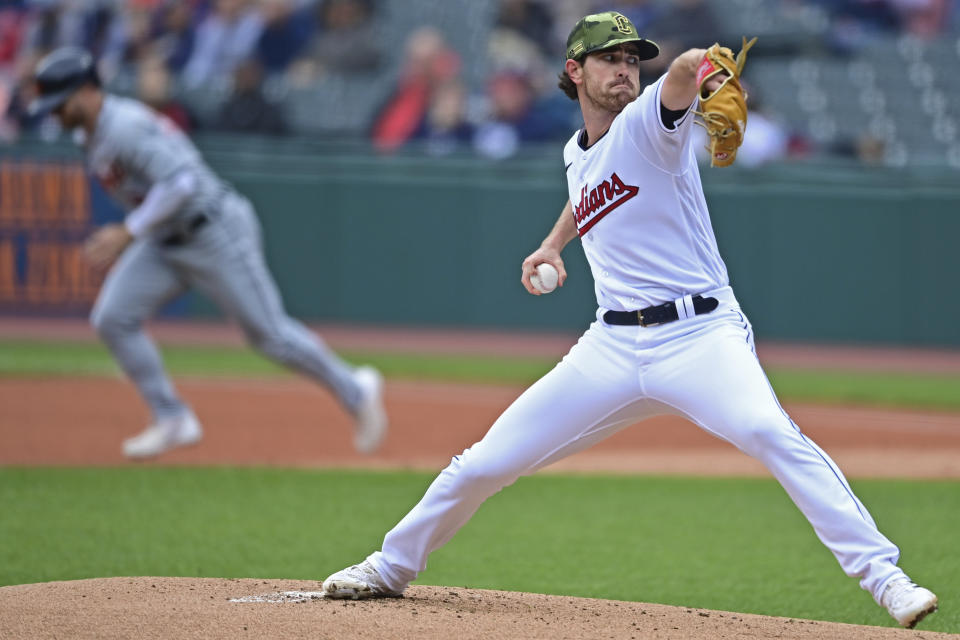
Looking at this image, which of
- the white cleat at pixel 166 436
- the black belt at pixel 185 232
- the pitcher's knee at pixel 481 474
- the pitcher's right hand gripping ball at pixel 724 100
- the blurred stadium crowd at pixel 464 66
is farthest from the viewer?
the blurred stadium crowd at pixel 464 66

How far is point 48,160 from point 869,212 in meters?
8.55

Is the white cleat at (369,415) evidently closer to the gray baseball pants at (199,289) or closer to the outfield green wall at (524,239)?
the gray baseball pants at (199,289)

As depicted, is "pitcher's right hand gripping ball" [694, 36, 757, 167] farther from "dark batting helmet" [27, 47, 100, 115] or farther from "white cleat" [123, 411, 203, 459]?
"white cleat" [123, 411, 203, 459]

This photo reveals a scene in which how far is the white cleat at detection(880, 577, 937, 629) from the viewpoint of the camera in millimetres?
3654

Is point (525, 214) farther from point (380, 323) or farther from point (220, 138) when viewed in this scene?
point (220, 138)

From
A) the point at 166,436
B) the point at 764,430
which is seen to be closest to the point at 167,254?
the point at 166,436

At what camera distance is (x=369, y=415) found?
828 centimetres

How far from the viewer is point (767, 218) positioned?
13.6m

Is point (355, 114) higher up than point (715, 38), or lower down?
lower down

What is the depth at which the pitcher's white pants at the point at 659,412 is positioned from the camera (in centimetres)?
384

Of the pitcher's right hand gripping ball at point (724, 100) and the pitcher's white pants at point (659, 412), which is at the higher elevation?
the pitcher's right hand gripping ball at point (724, 100)

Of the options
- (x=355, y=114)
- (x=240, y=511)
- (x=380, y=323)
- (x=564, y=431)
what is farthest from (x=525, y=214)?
(x=564, y=431)

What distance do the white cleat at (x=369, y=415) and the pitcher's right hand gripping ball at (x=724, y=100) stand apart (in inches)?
187

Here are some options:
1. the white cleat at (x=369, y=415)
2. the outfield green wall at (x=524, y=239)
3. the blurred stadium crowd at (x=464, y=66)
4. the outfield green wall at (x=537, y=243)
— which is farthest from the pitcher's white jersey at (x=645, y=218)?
the blurred stadium crowd at (x=464, y=66)
